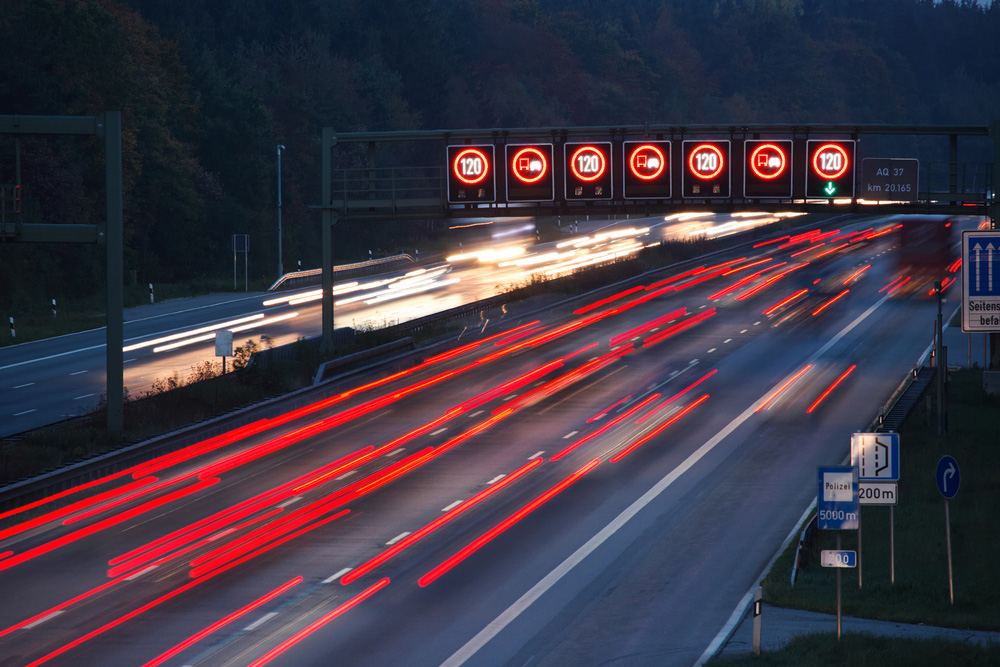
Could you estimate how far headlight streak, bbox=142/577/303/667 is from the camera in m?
17.0

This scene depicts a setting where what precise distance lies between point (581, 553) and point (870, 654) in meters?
7.67

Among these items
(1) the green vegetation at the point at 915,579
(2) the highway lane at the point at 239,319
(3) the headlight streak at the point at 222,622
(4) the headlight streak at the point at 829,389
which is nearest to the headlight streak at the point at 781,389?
(4) the headlight streak at the point at 829,389

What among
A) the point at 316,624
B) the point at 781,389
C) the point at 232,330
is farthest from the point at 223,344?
the point at 316,624

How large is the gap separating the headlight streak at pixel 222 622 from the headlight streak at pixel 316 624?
49.7 inches

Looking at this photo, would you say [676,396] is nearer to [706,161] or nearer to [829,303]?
[706,161]

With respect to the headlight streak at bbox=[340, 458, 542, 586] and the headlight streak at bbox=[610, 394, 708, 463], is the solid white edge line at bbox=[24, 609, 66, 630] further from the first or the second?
the headlight streak at bbox=[610, 394, 708, 463]

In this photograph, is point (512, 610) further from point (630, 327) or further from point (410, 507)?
point (630, 327)

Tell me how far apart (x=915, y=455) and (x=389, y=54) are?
361 feet

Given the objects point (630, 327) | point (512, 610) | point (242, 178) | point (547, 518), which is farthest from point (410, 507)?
point (242, 178)

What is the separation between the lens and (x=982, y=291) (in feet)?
115

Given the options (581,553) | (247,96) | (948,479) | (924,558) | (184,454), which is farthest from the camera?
(247,96)

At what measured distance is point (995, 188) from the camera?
127 feet

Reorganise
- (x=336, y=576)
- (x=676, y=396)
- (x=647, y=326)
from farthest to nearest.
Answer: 1. (x=647, y=326)
2. (x=676, y=396)
3. (x=336, y=576)

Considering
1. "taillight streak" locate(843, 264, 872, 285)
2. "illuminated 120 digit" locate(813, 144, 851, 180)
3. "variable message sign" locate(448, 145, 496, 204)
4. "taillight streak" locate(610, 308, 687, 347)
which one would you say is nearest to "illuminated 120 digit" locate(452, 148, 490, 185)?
"variable message sign" locate(448, 145, 496, 204)
